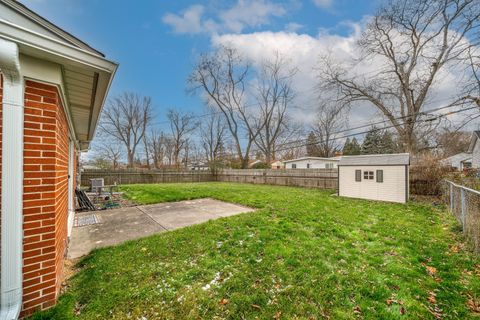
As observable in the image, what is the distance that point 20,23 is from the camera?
1793mm

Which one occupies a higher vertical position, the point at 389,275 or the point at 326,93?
the point at 326,93

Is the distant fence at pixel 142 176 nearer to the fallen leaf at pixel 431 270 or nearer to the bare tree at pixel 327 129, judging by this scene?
the bare tree at pixel 327 129

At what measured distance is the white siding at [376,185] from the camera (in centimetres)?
841

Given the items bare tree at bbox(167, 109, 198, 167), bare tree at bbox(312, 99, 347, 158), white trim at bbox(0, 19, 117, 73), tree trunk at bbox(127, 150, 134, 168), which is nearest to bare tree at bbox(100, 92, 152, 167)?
tree trunk at bbox(127, 150, 134, 168)

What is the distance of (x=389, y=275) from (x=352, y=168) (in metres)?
7.92

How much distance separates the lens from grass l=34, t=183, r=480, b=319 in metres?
2.07

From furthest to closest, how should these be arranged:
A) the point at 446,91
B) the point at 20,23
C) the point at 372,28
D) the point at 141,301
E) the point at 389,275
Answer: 1. the point at 372,28
2. the point at 446,91
3. the point at 389,275
4. the point at 141,301
5. the point at 20,23

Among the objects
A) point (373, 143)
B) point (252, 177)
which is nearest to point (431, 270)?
point (252, 177)

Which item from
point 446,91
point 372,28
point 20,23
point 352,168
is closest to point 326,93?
point 372,28

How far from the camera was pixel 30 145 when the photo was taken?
1.82 meters

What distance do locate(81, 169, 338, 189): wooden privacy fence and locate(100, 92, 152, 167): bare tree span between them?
959 centimetres

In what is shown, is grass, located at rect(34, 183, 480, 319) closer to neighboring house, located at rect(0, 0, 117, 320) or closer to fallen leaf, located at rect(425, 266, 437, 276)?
fallen leaf, located at rect(425, 266, 437, 276)

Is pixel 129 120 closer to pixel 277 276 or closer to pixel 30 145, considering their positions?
pixel 30 145

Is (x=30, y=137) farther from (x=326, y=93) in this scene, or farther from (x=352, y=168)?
(x=326, y=93)
